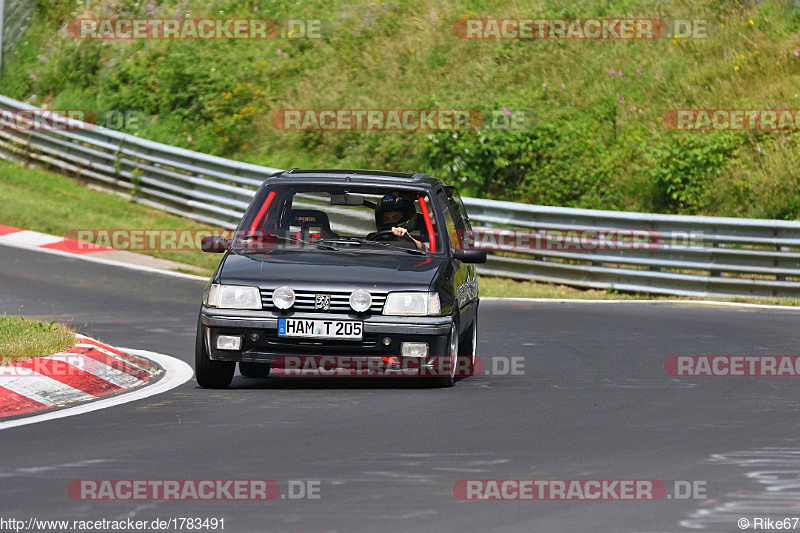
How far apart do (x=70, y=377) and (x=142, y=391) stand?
51 cm

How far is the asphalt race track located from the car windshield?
41.2 inches

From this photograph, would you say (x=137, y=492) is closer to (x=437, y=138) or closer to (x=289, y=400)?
(x=289, y=400)

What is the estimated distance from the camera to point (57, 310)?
15.9 meters

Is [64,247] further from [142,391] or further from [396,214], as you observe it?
[142,391]

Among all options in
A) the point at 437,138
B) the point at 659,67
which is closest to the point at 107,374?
the point at 437,138

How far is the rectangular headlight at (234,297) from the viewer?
1003cm

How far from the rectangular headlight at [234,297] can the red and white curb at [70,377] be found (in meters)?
0.96

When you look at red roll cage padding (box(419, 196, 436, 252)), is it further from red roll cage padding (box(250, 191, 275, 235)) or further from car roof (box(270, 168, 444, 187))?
red roll cage padding (box(250, 191, 275, 235))

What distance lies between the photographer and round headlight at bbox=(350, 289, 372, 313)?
9977 millimetres

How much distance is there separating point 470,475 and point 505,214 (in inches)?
551

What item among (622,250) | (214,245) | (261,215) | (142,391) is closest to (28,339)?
(142,391)

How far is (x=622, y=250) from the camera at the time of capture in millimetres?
19781

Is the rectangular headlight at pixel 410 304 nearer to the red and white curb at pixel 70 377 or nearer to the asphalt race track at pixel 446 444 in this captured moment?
the asphalt race track at pixel 446 444

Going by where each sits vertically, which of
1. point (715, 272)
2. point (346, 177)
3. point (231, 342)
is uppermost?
point (346, 177)
